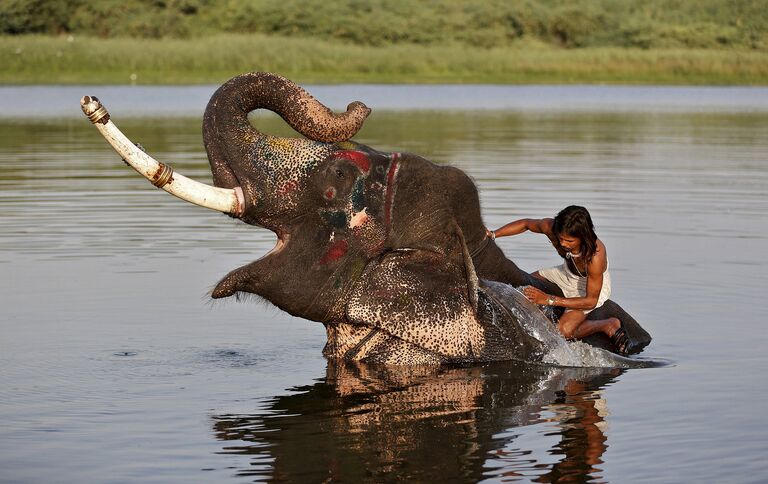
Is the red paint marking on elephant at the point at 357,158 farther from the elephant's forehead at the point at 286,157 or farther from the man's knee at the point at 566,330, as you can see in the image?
the man's knee at the point at 566,330

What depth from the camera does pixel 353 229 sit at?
30.4ft

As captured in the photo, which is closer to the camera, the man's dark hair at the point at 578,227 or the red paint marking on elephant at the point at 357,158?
the red paint marking on elephant at the point at 357,158

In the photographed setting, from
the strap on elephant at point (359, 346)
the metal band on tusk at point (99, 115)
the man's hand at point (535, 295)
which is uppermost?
the metal band on tusk at point (99, 115)

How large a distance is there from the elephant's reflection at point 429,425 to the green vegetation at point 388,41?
4385cm

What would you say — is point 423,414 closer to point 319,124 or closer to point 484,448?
point 484,448

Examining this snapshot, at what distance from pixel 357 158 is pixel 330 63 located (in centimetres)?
4793

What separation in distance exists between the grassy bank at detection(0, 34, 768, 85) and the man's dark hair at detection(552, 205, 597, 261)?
43.2 m

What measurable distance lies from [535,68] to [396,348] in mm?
48059

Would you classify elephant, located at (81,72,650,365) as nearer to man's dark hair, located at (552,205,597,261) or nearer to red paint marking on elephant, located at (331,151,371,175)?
red paint marking on elephant, located at (331,151,371,175)

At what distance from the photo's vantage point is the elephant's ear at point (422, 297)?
950 centimetres

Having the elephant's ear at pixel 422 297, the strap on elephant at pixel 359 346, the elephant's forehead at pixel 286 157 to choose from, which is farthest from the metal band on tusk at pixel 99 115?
the strap on elephant at pixel 359 346

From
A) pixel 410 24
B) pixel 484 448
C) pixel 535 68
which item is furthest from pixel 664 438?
pixel 410 24

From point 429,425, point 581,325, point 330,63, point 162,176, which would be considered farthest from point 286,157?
point 330,63

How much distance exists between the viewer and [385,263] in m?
9.48
